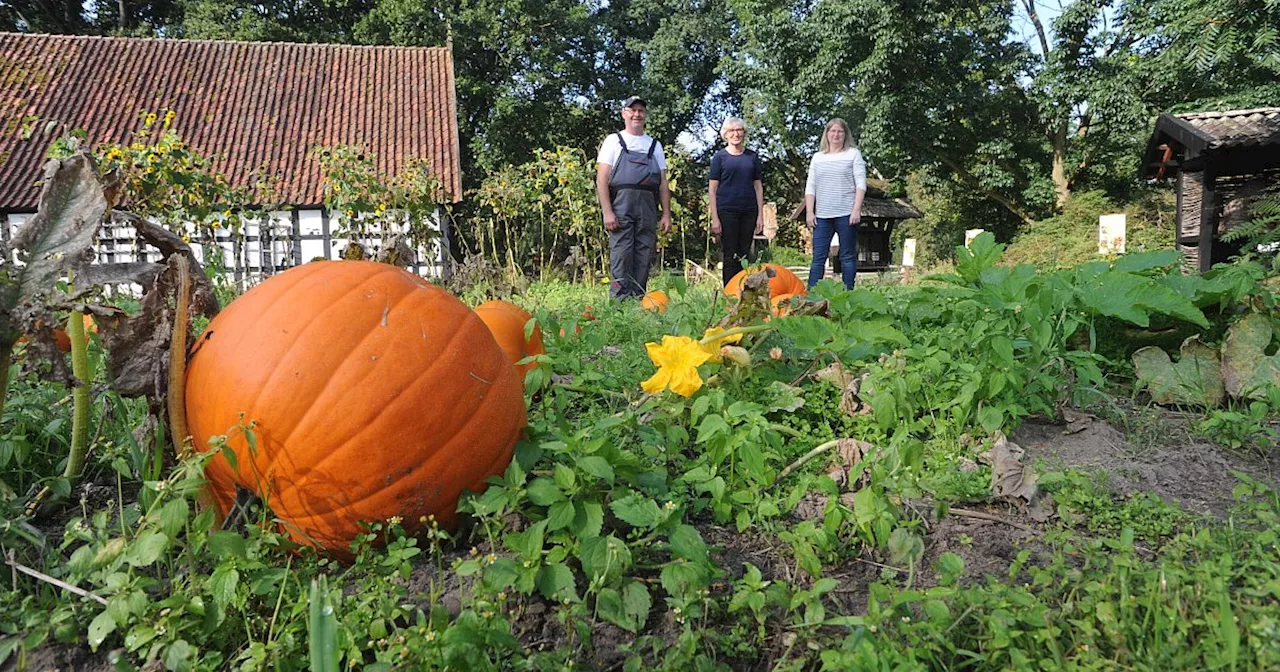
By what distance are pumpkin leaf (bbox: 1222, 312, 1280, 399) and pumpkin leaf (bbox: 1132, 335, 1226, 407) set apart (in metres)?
0.04

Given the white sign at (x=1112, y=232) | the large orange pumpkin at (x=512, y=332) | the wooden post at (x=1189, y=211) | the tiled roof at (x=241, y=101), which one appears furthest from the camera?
the tiled roof at (x=241, y=101)

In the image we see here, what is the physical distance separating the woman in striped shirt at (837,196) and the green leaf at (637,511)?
4529 millimetres

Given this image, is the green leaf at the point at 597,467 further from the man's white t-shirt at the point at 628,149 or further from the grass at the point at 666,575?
the man's white t-shirt at the point at 628,149

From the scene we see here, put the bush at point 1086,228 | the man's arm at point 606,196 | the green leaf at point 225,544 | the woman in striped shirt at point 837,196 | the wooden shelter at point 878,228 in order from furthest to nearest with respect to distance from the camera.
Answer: the wooden shelter at point 878,228 < the bush at point 1086,228 < the woman in striped shirt at point 837,196 < the man's arm at point 606,196 < the green leaf at point 225,544

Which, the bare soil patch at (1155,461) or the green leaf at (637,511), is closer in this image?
the green leaf at (637,511)

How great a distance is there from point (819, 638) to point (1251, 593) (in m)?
0.65

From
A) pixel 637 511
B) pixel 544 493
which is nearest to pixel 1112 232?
pixel 637 511

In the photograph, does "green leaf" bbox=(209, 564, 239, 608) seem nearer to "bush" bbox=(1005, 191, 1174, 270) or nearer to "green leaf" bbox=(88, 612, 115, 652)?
"green leaf" bbox=(88, 612, 115, 652)

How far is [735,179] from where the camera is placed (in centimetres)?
589

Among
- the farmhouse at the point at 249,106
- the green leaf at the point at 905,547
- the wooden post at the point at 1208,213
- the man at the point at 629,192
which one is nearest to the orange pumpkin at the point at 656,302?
the man at the point at 629,192

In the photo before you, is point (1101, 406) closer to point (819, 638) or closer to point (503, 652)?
point (819, 638)

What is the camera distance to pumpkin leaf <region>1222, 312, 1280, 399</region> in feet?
7.25

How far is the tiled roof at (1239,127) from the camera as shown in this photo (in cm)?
1062

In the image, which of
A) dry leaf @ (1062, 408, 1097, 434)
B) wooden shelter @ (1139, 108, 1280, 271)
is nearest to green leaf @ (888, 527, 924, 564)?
dry leaf @ (1062, 408, 1097, 434)
